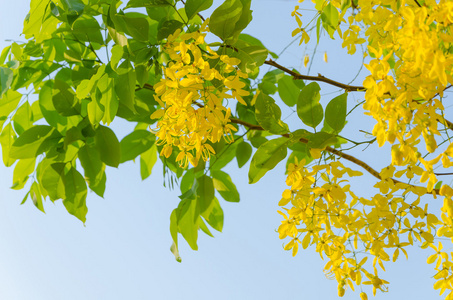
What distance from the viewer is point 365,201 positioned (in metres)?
0.61

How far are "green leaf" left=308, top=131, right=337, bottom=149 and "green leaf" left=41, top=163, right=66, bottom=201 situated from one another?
40cm

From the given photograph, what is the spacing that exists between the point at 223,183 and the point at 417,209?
0.36 meters

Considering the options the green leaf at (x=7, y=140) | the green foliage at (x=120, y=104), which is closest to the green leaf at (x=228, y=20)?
the green foliage at (x=120, y=104)

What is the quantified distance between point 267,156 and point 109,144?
26 cm

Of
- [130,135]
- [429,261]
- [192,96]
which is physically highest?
[130,135]

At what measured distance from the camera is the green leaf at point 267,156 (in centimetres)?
65

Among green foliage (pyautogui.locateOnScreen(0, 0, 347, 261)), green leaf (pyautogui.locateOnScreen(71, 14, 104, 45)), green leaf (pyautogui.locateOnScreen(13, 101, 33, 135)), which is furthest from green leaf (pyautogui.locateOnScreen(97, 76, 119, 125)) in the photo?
green leaf (pyautogui.locateOnScreen(13, 101, 33, 135))

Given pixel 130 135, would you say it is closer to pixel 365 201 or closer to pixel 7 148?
pixel 7 148

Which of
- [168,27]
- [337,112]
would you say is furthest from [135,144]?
[337,112]

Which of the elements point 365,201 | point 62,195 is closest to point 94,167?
point 62,195

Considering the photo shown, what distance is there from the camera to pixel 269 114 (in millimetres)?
645

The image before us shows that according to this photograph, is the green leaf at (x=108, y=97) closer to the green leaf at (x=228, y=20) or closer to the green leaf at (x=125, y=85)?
the green leaf at (x=125, y=85)

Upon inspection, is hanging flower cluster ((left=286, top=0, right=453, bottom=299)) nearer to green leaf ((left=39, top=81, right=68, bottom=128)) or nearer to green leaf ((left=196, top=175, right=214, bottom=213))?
green leaf ((left=196, top=175, right=214, bottom=213))

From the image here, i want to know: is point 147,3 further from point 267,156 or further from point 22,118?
point 22,118
